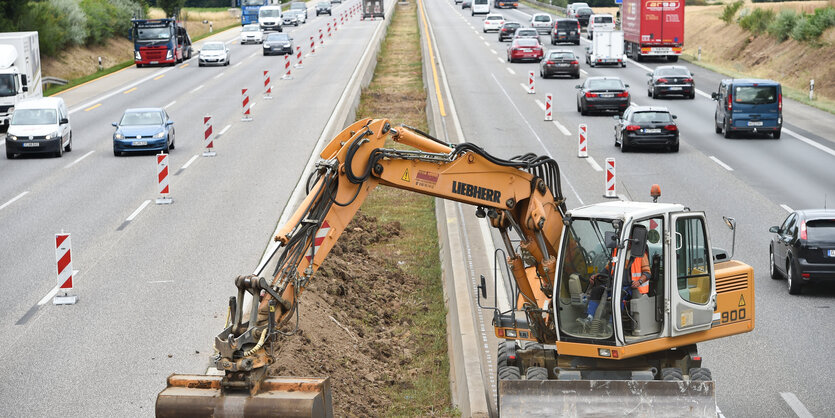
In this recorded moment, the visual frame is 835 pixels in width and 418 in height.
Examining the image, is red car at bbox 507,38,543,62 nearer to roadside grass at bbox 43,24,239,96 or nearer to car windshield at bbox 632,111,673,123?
roadside grass at bbox 43,24,239,96

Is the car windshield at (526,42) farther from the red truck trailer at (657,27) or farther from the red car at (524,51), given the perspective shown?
the red truck trailer at (657,27)

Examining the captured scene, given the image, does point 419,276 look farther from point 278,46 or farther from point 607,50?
point 278,46

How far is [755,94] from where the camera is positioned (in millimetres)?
36812

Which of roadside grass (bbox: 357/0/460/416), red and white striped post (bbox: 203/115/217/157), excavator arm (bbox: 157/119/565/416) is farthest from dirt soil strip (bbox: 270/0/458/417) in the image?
red and white striped post (bbox: 203/115/217/157)

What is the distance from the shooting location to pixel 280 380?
1030 centimetres

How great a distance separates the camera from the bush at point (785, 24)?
62188mm

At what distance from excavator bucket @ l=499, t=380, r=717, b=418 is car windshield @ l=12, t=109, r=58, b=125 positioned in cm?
2829

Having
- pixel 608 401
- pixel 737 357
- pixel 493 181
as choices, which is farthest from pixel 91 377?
pixel 737 357

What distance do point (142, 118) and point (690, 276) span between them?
A: 27.2 metres

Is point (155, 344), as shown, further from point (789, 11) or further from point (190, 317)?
point (789, 11)

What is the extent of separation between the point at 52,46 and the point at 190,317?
163 feet

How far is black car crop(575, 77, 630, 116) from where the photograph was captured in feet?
139

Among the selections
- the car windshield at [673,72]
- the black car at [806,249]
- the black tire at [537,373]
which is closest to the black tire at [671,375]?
the black tire at [537,373]

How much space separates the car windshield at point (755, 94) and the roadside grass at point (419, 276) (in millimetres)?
11544
